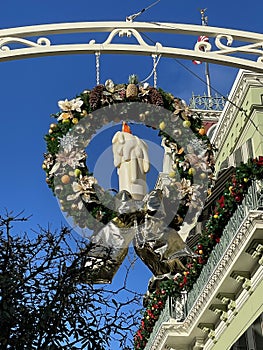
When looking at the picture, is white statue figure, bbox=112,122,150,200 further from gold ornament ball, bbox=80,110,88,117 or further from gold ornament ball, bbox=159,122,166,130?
gold ornament ball, bbox=80,110,88,117

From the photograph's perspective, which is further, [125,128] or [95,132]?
[125,128]

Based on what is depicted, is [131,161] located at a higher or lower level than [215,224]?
lower

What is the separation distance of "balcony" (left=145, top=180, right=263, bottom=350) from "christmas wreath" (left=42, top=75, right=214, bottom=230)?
9.02 meters

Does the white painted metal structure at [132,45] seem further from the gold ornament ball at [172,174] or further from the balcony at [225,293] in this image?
the balcony at [225,293]

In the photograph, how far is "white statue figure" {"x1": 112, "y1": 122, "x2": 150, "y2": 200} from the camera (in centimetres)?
768

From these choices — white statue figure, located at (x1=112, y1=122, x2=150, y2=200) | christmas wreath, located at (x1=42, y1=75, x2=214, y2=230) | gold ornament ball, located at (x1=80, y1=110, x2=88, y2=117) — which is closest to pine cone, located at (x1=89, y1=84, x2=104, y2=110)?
christmas wreath, located at (x1=42, y1=75, x2=214, y2=230)

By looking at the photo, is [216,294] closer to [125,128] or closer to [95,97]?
[125,128]

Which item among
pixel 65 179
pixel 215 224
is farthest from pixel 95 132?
pixel 215 224

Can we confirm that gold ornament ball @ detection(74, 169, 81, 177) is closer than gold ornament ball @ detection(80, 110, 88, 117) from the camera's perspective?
Yes

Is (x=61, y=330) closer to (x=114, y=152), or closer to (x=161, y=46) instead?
(x=114, y=152)

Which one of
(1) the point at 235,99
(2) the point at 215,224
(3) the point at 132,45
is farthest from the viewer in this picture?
(1) the point at 235,99

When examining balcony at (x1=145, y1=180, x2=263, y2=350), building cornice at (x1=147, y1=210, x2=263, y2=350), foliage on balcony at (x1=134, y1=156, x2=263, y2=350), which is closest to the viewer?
building cornice at (x1=147, y1=210, x2=263, y2=350)

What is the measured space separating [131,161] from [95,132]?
646mm

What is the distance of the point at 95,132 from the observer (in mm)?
8297
